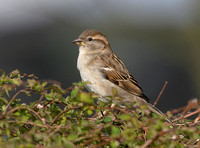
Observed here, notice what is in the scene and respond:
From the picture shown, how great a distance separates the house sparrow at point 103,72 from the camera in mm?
3709

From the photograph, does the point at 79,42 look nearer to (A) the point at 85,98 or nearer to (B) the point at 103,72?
(B) the point at 103,72

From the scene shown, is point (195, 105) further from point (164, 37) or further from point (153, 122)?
point (164, 37)

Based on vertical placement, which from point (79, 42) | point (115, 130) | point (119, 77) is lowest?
point (119, 77)

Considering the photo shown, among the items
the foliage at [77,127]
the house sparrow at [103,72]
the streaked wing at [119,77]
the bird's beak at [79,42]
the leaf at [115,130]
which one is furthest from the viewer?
the bird's beak at [79,42]

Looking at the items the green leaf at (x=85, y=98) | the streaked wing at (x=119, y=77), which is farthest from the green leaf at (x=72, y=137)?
the streaked wing at (x=119, y=77)

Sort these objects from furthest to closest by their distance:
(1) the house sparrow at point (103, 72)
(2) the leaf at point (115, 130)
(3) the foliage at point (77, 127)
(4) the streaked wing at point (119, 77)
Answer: (4) the streaked wing at point (119, 77)
(1) the house sparrow at point (103, 72)
(2) the leaf at point (115, 130)
(3) the foliage at point (77, 127)

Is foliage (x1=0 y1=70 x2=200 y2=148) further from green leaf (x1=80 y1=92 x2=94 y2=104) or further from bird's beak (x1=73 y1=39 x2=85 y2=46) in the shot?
bird's beak (x1=73 y1=39 x2=85 y2=46)

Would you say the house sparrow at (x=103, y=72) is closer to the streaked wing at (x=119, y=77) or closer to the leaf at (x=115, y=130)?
the streaked wing at (x=119, y=77)

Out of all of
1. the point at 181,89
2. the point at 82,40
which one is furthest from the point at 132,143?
the point at 181,89

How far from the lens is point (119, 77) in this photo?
3898 mm

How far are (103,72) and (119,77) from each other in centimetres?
21

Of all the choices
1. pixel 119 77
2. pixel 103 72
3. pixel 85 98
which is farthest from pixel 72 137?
pixel 119 77

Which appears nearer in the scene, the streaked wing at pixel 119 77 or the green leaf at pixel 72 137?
the green leaf at pixel 72 137

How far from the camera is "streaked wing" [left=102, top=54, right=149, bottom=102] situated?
3824 millimetres
